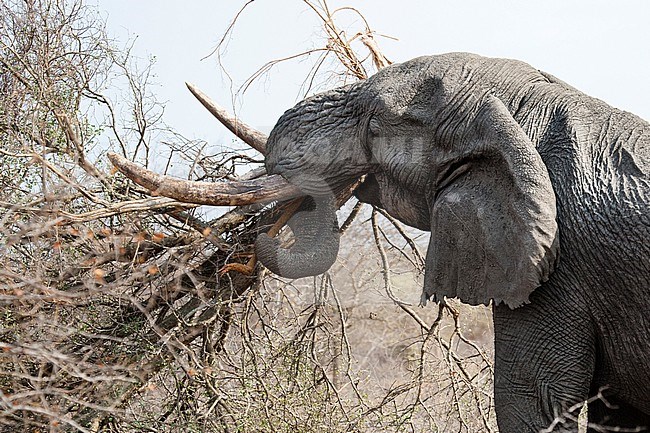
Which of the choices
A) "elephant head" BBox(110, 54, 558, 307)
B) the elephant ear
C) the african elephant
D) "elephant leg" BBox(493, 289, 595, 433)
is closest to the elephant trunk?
"elephant head" BBox(110, 54, 558, 307)

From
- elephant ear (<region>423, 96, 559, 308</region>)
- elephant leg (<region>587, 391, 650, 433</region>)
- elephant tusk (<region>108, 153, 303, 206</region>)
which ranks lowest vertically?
elephant leg (<region>587, 391, 650, 433</region>)

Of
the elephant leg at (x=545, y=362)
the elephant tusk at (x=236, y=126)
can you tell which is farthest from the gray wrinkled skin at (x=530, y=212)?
the elephant tusk at (x=236, y=126)

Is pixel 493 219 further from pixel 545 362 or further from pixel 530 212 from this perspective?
pixel 545 362

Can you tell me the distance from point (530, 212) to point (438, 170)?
1.55 ft

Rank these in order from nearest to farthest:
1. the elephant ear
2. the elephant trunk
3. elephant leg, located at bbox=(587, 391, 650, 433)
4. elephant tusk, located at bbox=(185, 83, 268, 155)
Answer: the elephant ear → elephant leg, located at bbox=(587, 391, 650, 433) → the elephant trunk → elephant tusk, located at bbox=(185, 83, 268, 155)

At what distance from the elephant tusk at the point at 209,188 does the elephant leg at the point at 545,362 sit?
111 cm

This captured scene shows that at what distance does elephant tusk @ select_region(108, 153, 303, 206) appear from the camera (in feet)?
11.5

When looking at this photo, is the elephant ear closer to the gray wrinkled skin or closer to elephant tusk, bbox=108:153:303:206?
the gray wrinkled skin

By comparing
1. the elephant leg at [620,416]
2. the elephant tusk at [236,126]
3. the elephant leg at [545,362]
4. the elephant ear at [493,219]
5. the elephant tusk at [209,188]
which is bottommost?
the elephant leg at [620,416]

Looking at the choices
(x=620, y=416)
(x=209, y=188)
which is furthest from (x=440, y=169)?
(x=620, y=416)

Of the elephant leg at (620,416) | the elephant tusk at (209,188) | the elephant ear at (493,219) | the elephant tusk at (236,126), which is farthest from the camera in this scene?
the elephant tusk at (236,126)

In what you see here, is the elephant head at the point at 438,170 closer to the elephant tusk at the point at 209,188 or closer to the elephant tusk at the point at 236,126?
the elephant tusk at the point at 209,188

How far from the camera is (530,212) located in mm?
2816

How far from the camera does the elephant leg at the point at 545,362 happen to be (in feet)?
9.64
